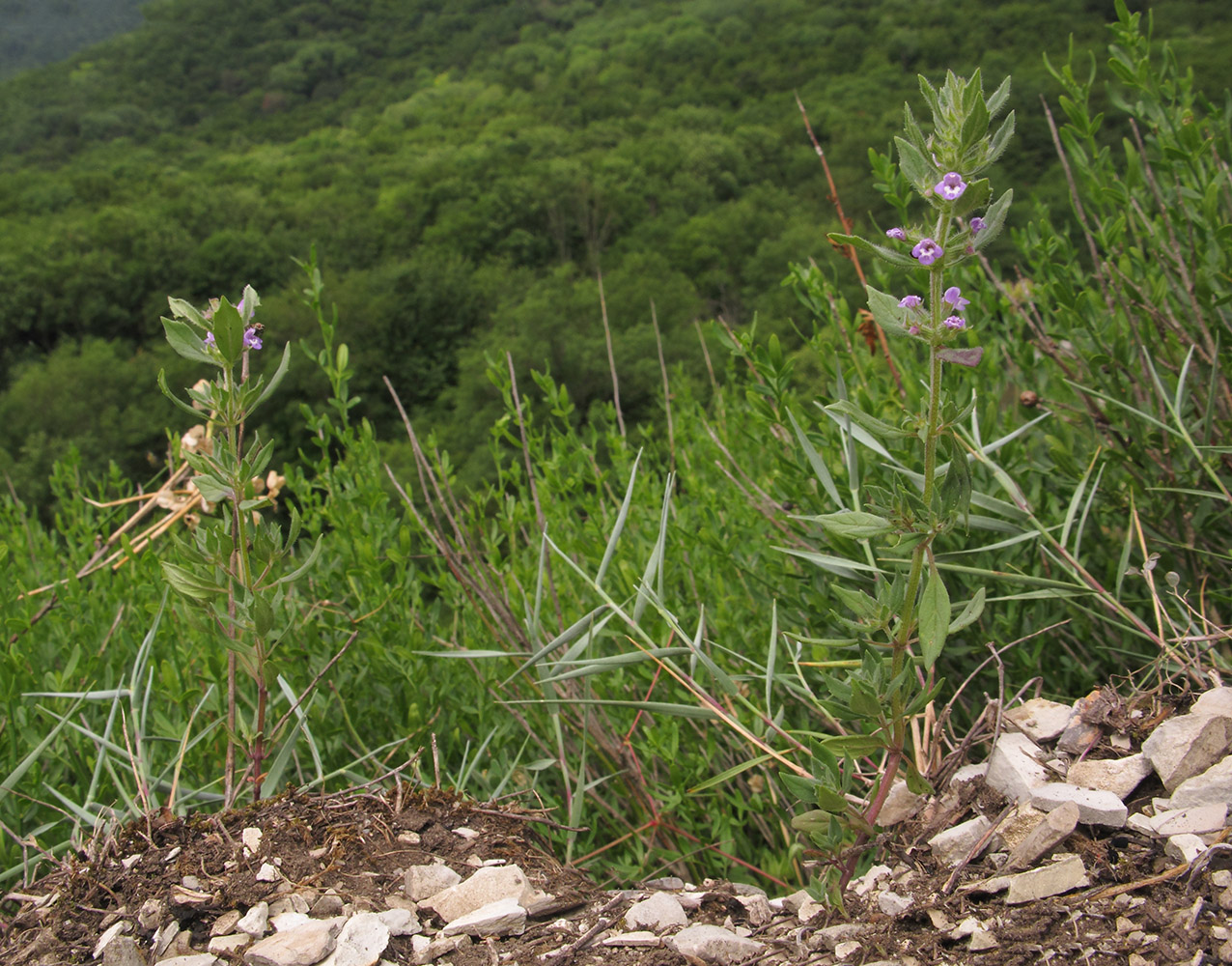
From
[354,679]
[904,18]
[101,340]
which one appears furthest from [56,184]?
[354,679]

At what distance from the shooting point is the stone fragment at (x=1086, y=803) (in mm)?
1204

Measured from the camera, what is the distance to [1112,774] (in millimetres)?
1315

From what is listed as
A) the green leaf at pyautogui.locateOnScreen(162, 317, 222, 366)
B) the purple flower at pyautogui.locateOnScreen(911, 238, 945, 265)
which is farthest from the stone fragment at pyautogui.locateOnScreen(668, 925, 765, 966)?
the green leaf at pyautogui.locateOnScreen(162, 317, 222, 366)

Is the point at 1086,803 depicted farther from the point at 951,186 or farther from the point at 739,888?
the point at 951,186

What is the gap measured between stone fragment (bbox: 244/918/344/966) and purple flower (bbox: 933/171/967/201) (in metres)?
1.31

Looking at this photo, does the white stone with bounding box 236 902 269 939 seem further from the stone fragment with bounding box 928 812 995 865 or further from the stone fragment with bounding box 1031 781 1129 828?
the stone fragment with bounding box 1031 781 1129 828

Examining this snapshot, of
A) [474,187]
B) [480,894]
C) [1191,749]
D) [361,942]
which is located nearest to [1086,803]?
[1191,749]

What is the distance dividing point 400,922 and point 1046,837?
37.4 inches

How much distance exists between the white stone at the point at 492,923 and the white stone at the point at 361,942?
99mm

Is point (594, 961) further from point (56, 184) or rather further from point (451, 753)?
point (56, 184)

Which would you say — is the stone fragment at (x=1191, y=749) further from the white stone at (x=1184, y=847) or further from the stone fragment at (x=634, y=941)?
the stone fragment at (x=634, y=941)

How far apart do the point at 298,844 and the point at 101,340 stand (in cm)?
2797

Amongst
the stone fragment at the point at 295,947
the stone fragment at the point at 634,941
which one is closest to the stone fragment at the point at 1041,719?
the stone fragment at the point at 634,941

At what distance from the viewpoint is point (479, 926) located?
126 cm
